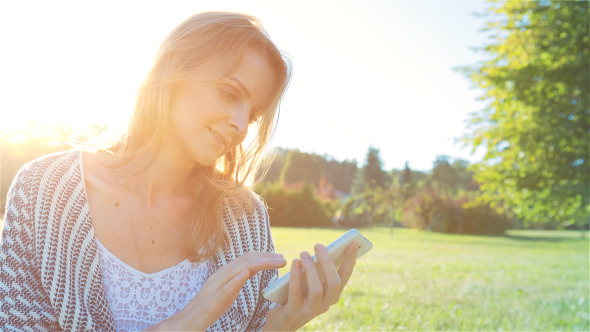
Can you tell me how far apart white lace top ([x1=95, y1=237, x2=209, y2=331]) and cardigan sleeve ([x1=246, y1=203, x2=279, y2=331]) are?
39cm

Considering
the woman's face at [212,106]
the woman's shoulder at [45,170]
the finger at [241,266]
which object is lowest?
the finger at [241,266]

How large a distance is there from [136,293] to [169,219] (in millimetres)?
366

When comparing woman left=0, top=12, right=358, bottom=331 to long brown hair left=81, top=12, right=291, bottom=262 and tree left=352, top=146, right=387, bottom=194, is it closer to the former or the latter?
long brown hair left=81, top=12, right=291, bottom=262

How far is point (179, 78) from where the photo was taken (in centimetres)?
181

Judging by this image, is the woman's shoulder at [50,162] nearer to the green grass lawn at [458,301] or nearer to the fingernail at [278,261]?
the fingernail at [278,261]

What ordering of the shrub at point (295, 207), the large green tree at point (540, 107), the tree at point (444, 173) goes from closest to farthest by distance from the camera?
the large green tree at point (540, 107) → the shrub at point (295, 207) → the tree at point (444, 173)

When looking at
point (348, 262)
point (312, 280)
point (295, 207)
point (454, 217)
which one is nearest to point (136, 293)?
point (312, 280)

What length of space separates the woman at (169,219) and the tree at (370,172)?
1974 inches

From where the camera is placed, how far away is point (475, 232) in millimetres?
30516

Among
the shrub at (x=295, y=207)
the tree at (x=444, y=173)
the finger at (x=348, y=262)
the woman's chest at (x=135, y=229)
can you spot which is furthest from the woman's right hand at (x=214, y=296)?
the tree at (x=444, y=173)

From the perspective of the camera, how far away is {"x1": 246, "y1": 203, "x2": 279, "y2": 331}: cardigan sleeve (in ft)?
6.68

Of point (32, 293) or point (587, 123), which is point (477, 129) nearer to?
point (587, 123)

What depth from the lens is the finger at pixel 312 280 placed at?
1.50m

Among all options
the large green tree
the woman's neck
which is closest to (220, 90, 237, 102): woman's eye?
the woman's neck
